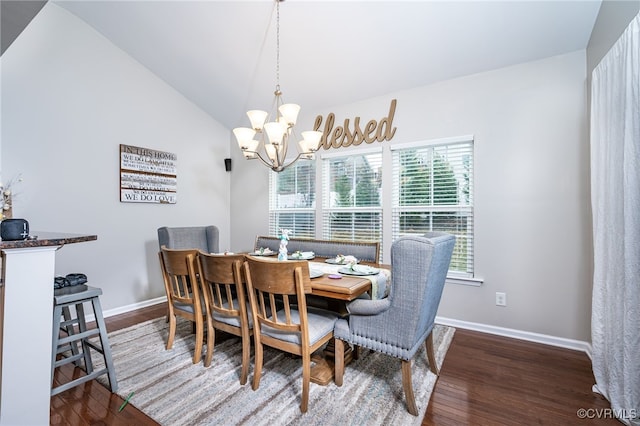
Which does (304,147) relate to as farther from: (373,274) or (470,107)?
(470,107)

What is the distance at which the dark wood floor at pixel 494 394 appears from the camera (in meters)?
1.73

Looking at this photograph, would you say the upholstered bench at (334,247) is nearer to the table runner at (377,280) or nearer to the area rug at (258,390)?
the table runner at (377,280)

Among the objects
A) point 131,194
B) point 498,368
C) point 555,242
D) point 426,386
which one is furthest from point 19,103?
point 555,242

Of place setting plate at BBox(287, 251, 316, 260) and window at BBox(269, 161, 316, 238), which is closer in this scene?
place setting plate at BBox(287, 251, 316, 260)

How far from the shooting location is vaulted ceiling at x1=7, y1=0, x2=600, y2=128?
8.25 feet

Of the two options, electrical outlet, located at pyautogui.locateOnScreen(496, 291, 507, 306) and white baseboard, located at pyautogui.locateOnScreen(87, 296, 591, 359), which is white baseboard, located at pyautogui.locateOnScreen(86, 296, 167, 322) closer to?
white baseboard, located at pyautogui.locateOnScreen(87, 296, 591, 359)

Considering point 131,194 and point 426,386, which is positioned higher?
point 131,194

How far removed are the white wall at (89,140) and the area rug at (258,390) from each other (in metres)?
1.29

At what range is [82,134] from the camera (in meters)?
3.26

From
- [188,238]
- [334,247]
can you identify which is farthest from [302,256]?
[188,238]

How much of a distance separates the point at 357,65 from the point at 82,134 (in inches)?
124

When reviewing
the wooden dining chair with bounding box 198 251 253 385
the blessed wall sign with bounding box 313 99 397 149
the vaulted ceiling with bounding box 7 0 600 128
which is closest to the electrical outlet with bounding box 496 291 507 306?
the blessed wall sign with bounding box 313 99 397 149

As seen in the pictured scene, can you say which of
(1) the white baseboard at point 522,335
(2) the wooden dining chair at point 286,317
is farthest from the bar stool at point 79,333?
(1) the white baseboard at point 522,335

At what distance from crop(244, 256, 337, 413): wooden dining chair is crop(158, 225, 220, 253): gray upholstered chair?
69.1 inches
